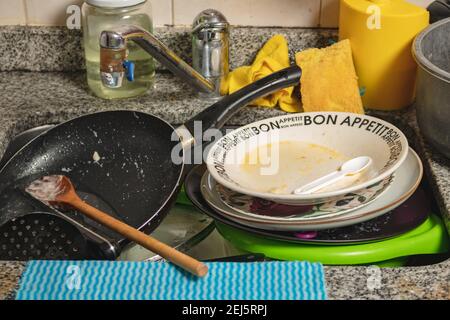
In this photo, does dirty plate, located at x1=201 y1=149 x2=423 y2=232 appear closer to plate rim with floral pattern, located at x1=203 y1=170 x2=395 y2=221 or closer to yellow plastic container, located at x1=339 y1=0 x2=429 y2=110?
plate rim with floral pattern, located at x1=203 y1=170 x2=395 y2=221

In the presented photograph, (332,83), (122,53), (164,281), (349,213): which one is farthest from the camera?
(332,83)

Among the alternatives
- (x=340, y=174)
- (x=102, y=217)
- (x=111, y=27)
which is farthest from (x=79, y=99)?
(x=340, y=174)

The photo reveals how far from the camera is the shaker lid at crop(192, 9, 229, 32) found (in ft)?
3.50

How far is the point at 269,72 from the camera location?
1.11m

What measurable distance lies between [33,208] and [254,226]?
0.99ft

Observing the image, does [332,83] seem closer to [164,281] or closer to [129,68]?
[129,68]

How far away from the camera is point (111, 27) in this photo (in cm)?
107

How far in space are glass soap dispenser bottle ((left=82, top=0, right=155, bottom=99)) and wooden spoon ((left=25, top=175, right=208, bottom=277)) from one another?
0.67 feet

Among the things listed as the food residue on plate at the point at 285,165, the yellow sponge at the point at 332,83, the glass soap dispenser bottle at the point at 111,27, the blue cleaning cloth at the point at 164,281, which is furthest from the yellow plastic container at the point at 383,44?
the blue cleaning cloth at the point at 164,281

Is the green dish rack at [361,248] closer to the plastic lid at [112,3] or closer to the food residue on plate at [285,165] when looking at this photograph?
the food residue on plate at [285,165]

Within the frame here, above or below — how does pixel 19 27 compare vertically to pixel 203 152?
above

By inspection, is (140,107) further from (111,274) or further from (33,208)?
(111,274)

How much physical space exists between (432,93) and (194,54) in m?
0.39

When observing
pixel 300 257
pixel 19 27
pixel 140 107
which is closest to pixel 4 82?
pixel 19 27
